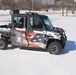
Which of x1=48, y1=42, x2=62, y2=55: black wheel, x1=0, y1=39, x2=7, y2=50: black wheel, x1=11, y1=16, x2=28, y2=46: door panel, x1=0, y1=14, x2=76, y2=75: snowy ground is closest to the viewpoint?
x1=0, y1=14, x2=76, y2=75: snowy ground

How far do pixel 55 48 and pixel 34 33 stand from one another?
42.4 inches

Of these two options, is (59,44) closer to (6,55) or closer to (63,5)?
(6,55)

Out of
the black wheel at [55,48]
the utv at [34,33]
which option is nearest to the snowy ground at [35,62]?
the black wheel at [55,48]

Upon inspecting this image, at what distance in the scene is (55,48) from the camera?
988cm

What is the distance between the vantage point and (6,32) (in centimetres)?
1044

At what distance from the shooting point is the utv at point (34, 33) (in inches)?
388

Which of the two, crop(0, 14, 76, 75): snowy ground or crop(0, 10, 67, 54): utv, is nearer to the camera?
crop(0, 14, 76, 75): snowy ground

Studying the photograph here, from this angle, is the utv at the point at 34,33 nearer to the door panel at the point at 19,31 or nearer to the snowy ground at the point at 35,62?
the door panel at the point at 19,31

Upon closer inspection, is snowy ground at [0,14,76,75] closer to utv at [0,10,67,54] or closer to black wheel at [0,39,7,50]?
black wheel at [0,39,7,50]

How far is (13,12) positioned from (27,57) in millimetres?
2296

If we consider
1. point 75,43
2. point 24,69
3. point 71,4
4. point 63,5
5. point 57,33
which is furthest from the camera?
point 71,4

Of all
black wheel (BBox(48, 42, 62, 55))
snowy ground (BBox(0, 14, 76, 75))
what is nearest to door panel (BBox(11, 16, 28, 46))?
snowy ground (BBox(0, 14, 76, 75))

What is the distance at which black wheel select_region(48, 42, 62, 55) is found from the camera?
981 cm

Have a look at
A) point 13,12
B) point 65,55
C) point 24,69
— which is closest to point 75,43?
point 65,55
